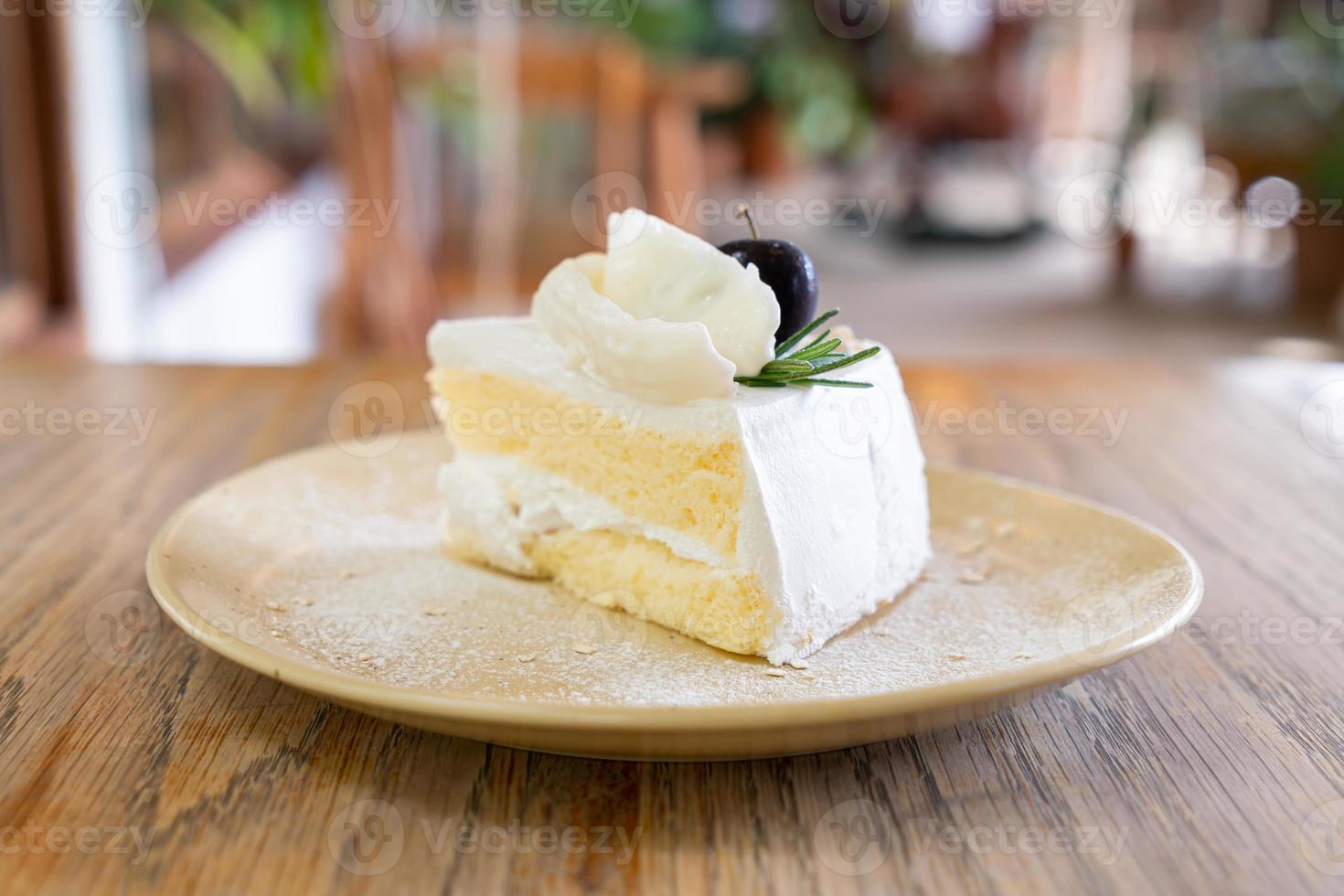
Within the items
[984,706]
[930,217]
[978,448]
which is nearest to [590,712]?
[984,706]

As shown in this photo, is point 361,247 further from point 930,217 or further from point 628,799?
point 930,217
